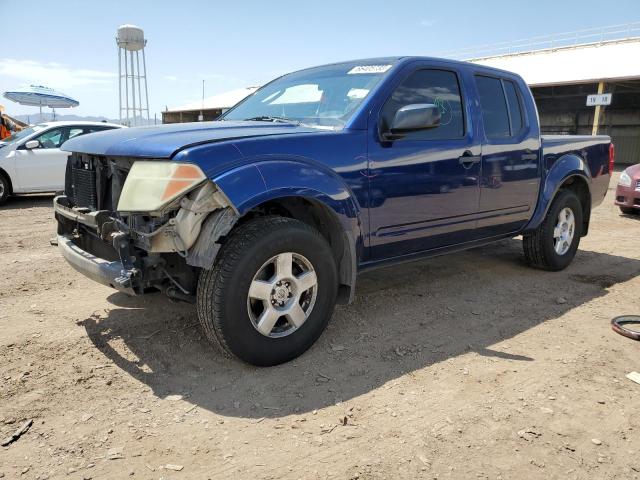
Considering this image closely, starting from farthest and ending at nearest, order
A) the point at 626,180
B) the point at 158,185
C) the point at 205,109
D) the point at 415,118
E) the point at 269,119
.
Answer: the point at 205,109, the point at 626,180, the point at 269,119, the point at 415,118, the point at 158,185

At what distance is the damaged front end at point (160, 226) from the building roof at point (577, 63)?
68.6 ft

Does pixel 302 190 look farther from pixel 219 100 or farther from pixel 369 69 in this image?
pixel 219 100

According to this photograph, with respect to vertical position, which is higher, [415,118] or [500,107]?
[500,107]

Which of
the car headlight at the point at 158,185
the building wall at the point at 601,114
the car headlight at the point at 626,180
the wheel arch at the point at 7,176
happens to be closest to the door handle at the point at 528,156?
the car headlight at the point at 158,185

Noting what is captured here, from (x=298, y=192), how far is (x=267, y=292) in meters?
0.61

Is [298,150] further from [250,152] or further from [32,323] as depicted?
[32,323]

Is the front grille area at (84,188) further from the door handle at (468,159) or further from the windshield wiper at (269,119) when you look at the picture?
the door handle at (468,159)

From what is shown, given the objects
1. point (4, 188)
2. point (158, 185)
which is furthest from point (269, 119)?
point (4, 188)

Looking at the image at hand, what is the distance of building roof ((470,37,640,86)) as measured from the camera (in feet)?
74.0

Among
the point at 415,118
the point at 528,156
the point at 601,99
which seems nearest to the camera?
the point at 415,118

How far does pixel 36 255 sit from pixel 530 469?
5.40 meters

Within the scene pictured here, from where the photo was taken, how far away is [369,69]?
3.78m

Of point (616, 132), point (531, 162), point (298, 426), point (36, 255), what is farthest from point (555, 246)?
point (616, 132)

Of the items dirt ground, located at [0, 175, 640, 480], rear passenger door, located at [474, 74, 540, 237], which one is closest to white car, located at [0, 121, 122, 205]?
dirt ground, located at [0, 175, 640, 480]
